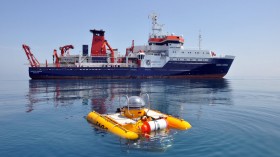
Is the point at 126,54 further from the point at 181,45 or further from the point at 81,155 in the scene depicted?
the point at 81,155

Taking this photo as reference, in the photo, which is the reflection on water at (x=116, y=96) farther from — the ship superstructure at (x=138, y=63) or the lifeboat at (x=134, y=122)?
the ship superstructure at (x=138, y=63)

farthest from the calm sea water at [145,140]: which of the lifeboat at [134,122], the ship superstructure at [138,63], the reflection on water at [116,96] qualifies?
the ship superstructure at [138,63]

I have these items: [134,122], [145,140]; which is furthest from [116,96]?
[145,140]

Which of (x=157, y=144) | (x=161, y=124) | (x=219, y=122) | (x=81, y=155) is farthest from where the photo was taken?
(x=219, y=122)

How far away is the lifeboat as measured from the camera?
519 inches

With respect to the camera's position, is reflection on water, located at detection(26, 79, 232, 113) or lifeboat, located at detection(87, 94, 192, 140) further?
reflection on water, located at detection(26, 79, 232, 113)

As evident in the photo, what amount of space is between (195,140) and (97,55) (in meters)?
57.5

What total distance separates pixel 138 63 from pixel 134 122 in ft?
170

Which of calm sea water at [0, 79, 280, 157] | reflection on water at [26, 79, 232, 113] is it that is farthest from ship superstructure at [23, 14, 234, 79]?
calm sea water at [0, 79, 280, 157]

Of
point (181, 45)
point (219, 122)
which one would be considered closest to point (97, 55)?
point (181, 45)

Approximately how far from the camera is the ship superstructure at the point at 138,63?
63.3 metres

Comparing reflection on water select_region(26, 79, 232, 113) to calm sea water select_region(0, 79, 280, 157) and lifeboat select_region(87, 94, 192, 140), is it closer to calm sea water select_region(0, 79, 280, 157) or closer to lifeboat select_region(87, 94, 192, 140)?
calm sea water select_region(0, 79, 280, 157)

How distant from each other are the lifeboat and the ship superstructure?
48157mm

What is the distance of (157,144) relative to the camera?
1189cm
